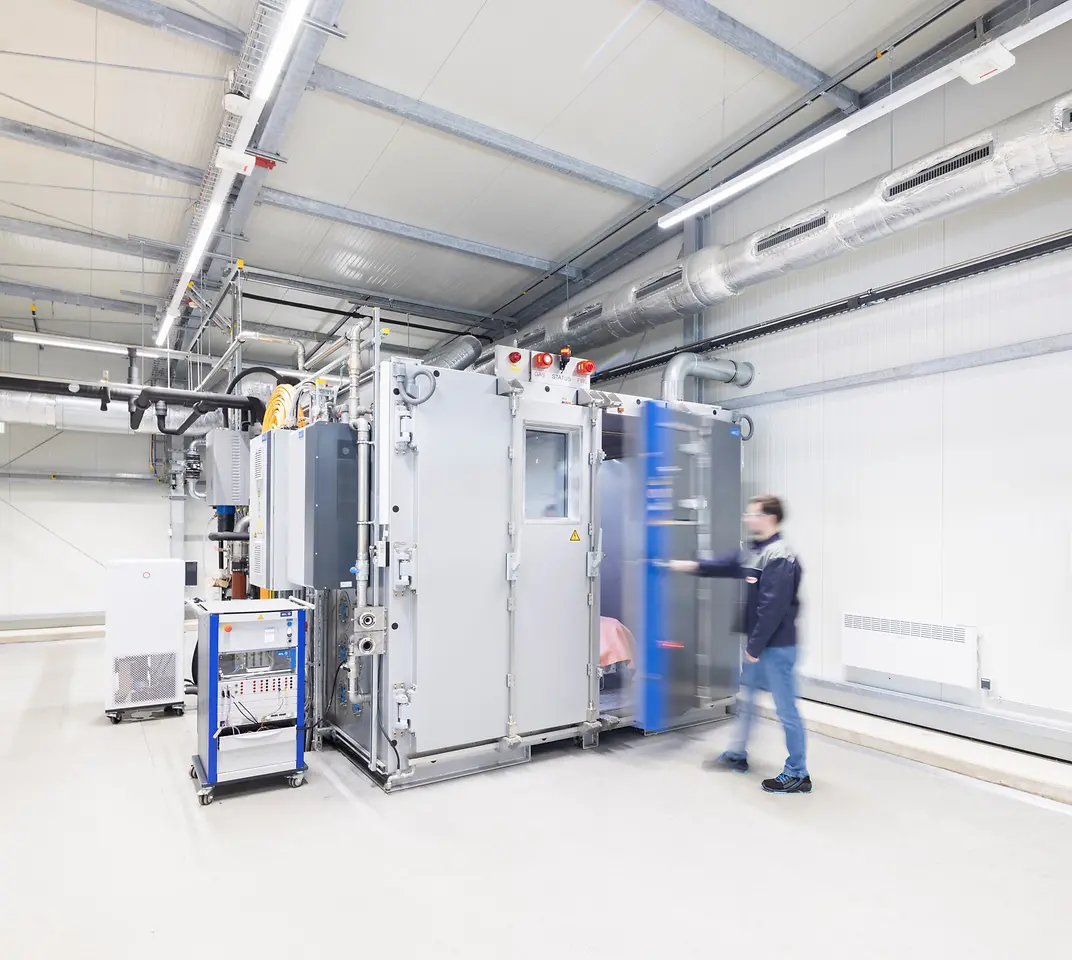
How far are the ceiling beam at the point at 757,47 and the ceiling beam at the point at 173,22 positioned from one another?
2.65 metres

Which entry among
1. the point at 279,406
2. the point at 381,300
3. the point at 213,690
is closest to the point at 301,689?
the point at 213,690

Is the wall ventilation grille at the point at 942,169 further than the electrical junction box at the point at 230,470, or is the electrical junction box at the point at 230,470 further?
the electrical junction box at the point at 230,470

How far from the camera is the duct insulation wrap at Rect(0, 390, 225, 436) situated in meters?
8.11

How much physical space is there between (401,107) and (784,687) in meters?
4.73

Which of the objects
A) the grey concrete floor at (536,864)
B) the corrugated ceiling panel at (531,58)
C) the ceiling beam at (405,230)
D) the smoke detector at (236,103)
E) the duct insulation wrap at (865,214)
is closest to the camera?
the grey concrete floor at (536,864)

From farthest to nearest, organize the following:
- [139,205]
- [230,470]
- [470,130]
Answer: [139,205], [230,470], [470,130]

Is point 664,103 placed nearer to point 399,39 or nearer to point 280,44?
point 399,39

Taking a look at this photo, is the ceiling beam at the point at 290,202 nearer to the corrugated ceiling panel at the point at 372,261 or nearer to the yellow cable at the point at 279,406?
the corrugated ceiling panel at the point at 372,261

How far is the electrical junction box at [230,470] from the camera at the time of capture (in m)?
5.43

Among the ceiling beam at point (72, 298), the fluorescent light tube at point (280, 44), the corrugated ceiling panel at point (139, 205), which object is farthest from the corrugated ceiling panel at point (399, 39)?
the ceiling beam at point (72, 298)

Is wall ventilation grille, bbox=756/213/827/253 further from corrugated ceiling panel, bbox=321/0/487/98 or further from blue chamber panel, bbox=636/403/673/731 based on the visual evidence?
corrugated ceiling panel, bbox=321/0/487/98

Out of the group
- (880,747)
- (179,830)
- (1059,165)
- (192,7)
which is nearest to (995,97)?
(1059,165)

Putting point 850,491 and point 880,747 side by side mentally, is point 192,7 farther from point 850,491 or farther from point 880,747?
point 880,747

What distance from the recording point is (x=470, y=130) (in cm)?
511
